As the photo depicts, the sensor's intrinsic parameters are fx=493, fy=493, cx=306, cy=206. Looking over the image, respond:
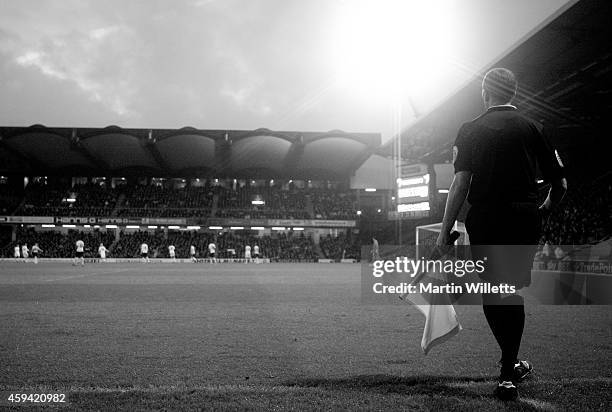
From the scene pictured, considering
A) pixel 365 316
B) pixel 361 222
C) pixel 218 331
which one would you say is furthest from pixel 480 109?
pixel 361 222

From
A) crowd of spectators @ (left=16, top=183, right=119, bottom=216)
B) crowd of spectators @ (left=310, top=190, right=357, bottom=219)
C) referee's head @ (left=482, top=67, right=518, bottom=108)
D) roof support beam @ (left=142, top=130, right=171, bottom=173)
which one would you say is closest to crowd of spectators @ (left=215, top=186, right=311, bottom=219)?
crowd of spectators @ (left=310, top=190, right=357, bottom=219)

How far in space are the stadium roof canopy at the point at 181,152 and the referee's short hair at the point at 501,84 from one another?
41251mm

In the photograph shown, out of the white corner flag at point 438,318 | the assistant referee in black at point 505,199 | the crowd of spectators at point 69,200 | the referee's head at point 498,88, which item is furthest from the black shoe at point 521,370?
the crowd of spectators at point 69,200

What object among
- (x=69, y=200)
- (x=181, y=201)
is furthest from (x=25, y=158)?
(x=181, y=201)

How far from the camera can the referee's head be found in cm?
344

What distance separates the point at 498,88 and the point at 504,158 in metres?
0.58

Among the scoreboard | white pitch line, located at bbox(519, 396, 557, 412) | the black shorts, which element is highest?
the scoreboard

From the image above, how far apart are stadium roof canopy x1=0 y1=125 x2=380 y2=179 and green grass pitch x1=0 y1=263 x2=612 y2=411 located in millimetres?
38071

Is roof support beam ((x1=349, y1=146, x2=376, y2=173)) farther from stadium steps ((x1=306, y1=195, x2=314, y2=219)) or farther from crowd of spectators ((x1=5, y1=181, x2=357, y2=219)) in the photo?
stadium steps ((x1=306, y1=195, x2=314, y2=219))

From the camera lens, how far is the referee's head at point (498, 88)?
11.3 feet

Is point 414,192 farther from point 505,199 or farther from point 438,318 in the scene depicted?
point 505,199

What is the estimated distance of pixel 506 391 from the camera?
10.2ft

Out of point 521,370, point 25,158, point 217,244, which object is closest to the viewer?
point 521,370

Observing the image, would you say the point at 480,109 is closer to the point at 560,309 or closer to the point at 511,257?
the point at 560,309
